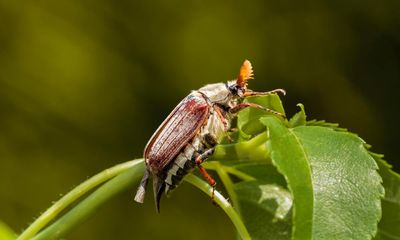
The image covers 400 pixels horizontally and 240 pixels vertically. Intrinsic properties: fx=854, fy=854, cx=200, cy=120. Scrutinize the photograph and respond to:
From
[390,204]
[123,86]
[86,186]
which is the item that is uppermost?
[86,186]

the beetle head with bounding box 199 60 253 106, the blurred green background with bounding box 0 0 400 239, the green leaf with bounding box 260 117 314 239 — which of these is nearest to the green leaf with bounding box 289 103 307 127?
the green leaf with bounding box 260 117 314 239

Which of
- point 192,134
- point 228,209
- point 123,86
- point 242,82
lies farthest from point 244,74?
point 123,86

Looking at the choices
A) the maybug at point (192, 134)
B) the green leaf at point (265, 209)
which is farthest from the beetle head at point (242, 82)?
the green leaf at point (265, 209)

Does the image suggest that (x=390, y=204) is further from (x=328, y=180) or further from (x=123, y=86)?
(x=123, y=86)

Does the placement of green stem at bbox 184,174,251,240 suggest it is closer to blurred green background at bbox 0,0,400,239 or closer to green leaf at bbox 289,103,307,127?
green leaf at bbox 289,103,307,127

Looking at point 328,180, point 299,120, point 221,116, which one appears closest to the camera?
point 328,180

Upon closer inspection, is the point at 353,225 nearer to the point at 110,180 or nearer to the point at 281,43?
the point at 110,180

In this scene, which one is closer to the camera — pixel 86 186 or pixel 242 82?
pixel 86 186
